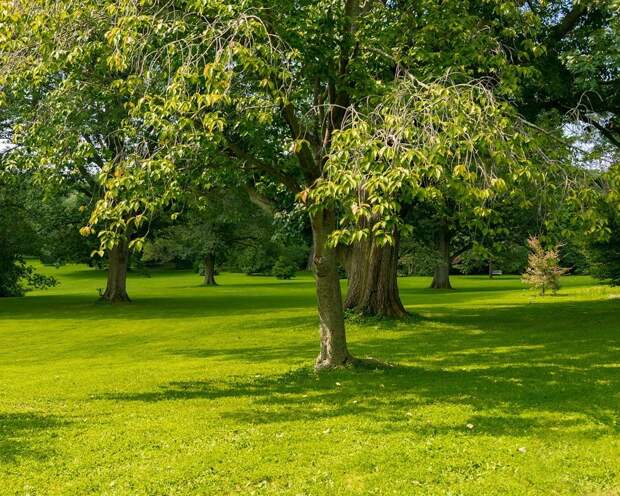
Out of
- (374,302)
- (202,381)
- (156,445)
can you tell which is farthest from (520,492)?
(374,302)

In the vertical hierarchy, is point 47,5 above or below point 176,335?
above

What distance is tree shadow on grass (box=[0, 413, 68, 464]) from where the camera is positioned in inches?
255

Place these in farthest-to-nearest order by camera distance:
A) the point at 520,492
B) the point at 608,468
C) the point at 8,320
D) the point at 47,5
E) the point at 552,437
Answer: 1. the point at 8,320
2. the point at 47,5
3. the point at 552,437
4. the point at 608,468
5. the point at 520,492

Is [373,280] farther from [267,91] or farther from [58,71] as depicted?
[58,71]

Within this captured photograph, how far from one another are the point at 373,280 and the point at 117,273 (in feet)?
55.0

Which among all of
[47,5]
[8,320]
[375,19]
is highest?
[375,19]

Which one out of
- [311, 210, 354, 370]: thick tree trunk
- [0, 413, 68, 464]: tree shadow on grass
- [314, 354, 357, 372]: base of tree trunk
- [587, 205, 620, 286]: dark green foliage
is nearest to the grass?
[0, 413, 68, 464]: tree shadow on grass

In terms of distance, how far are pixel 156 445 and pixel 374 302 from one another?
45.5 feet

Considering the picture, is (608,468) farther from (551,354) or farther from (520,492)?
(551,354)

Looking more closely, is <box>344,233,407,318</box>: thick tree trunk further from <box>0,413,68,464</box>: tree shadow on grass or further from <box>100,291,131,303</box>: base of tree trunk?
<box>100,291,131,303</box>: base of tree trunk

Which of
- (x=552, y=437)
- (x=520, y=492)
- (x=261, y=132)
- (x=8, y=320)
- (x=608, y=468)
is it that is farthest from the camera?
(x=8, y=320)

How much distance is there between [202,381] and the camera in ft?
35.8

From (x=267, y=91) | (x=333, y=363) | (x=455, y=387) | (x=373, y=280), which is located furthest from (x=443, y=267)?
(x=267, y=91)

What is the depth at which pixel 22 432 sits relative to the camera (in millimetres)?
7395
